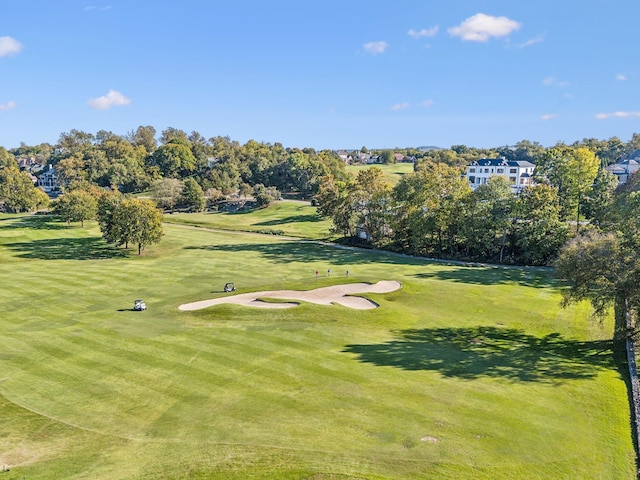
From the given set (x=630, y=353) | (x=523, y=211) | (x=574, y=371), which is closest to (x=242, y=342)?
(x=574, y=371)

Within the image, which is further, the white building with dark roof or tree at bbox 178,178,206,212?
→ tree at bbox 178,178,206,212

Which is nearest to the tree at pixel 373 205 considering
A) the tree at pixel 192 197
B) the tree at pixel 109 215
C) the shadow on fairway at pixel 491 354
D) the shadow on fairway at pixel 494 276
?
the shadow on fairway at pixel 494 276

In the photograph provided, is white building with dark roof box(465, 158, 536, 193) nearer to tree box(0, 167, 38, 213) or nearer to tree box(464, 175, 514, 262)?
tree box(464, 175, 514, 262)

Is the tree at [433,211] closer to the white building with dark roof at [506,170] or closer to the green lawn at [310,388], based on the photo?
the green lawn at [310,388]

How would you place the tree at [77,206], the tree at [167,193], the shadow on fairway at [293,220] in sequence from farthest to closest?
the tree at [167,193] → the shadow on fairway at [293,220] → the tree at [77,206]

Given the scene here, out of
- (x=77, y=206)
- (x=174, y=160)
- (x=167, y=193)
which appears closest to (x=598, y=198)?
(x=77, y=206)

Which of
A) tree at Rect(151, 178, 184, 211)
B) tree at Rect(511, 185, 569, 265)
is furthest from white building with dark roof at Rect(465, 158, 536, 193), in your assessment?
tree at Rect(151, 178, 184, 211)
